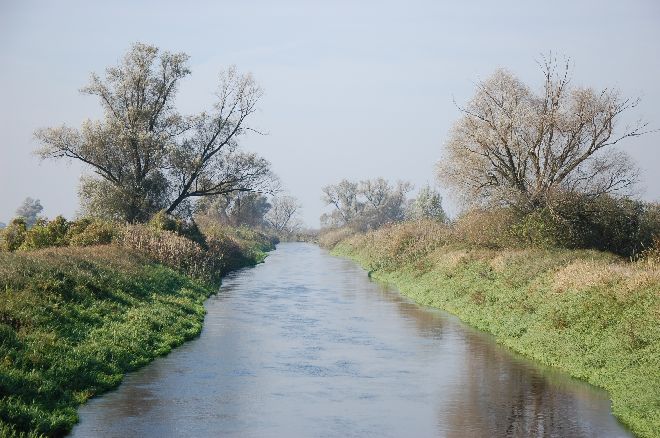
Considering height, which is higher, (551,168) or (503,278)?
(551,168)

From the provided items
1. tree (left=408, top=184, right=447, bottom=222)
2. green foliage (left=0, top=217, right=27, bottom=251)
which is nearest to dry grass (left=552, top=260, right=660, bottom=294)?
green foliage (left=0, top=217, right=27, bottom=251)

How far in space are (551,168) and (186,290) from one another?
22165 millimetres

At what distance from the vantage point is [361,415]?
587 inches

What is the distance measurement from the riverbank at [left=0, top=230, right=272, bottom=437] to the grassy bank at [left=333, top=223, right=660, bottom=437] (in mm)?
11128

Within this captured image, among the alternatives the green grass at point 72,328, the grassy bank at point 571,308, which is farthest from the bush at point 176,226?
the grassy bank at point 571,308

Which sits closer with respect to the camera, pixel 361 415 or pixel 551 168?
pixel 361 415

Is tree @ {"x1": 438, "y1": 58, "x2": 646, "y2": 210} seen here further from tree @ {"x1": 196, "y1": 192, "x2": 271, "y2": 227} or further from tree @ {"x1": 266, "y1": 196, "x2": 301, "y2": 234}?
tree @ {"x1": 266, "y1": 196, "x2": 301, "y2": 234}

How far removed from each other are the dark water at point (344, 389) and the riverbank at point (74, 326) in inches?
24.1

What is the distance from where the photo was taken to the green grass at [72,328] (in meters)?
13.5

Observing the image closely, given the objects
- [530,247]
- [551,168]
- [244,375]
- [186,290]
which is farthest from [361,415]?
[551,168]

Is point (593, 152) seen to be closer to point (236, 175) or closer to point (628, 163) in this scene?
point (628, 163)

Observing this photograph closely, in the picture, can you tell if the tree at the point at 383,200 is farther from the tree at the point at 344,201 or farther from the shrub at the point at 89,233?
the shrub at the point at 89,233

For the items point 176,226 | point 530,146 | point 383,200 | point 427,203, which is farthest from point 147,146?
point 383,200

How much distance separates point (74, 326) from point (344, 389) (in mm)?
7696
